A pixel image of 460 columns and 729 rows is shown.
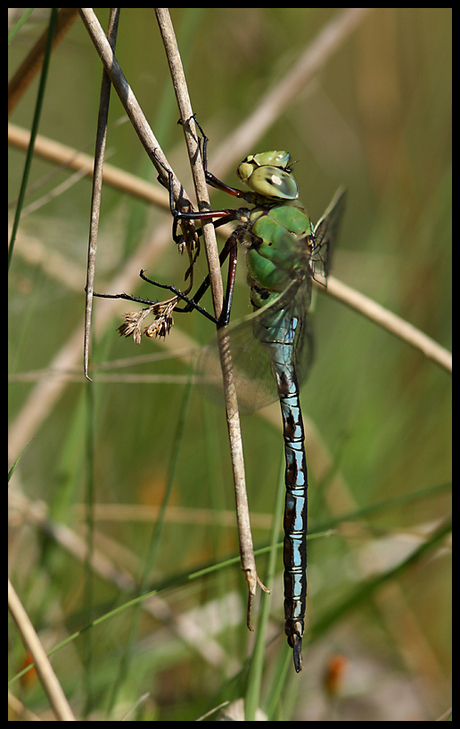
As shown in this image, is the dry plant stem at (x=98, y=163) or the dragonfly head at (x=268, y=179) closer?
the dry plant stem at (x=98, y=163)

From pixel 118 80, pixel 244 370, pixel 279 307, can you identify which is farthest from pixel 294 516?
pixel 118 80

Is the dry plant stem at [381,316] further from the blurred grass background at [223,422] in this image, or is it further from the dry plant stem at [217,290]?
the dry plant stem at [217,290]

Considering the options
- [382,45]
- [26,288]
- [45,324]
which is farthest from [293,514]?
[382,45]

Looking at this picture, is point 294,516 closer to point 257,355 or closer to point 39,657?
point 257,355

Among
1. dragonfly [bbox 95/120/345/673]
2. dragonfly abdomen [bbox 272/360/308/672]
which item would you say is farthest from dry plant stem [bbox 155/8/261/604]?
dragonfly abdomen [bbox 272/360/308/672]

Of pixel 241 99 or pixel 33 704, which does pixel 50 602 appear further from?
pixel 241 99

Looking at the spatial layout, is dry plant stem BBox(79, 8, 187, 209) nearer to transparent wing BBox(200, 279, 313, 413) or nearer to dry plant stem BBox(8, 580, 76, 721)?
transparent wing BBox(200, 279, 313, 413)

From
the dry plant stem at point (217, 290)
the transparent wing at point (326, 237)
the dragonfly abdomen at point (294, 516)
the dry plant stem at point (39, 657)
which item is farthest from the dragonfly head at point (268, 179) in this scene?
the dry plant stem at point (39, 657)
